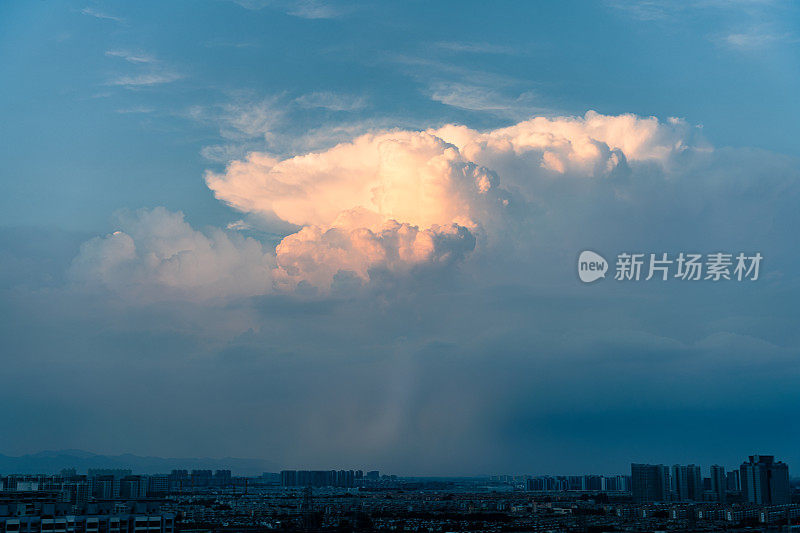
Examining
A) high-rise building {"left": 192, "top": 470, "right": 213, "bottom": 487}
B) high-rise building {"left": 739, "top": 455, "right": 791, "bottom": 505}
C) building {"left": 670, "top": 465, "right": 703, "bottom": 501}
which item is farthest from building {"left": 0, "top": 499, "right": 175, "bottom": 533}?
high-rise building {"left": 192, "top": 470, "right": 213, "bottom": 487}

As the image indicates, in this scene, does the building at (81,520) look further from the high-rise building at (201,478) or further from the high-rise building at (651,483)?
the high-rise building at (201,478)

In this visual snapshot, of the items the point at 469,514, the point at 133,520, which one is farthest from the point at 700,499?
the point at 133,520

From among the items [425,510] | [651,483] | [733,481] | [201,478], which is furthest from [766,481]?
[201,478]

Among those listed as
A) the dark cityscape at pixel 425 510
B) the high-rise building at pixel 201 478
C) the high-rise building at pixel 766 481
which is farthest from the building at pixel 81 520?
the high-rise building at pixel 201 478

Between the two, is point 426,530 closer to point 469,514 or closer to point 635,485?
point 469,514

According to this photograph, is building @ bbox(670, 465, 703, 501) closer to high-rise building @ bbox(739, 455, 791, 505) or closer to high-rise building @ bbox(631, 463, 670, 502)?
high-rise building @ bbox(631, 463, 670, 502)
